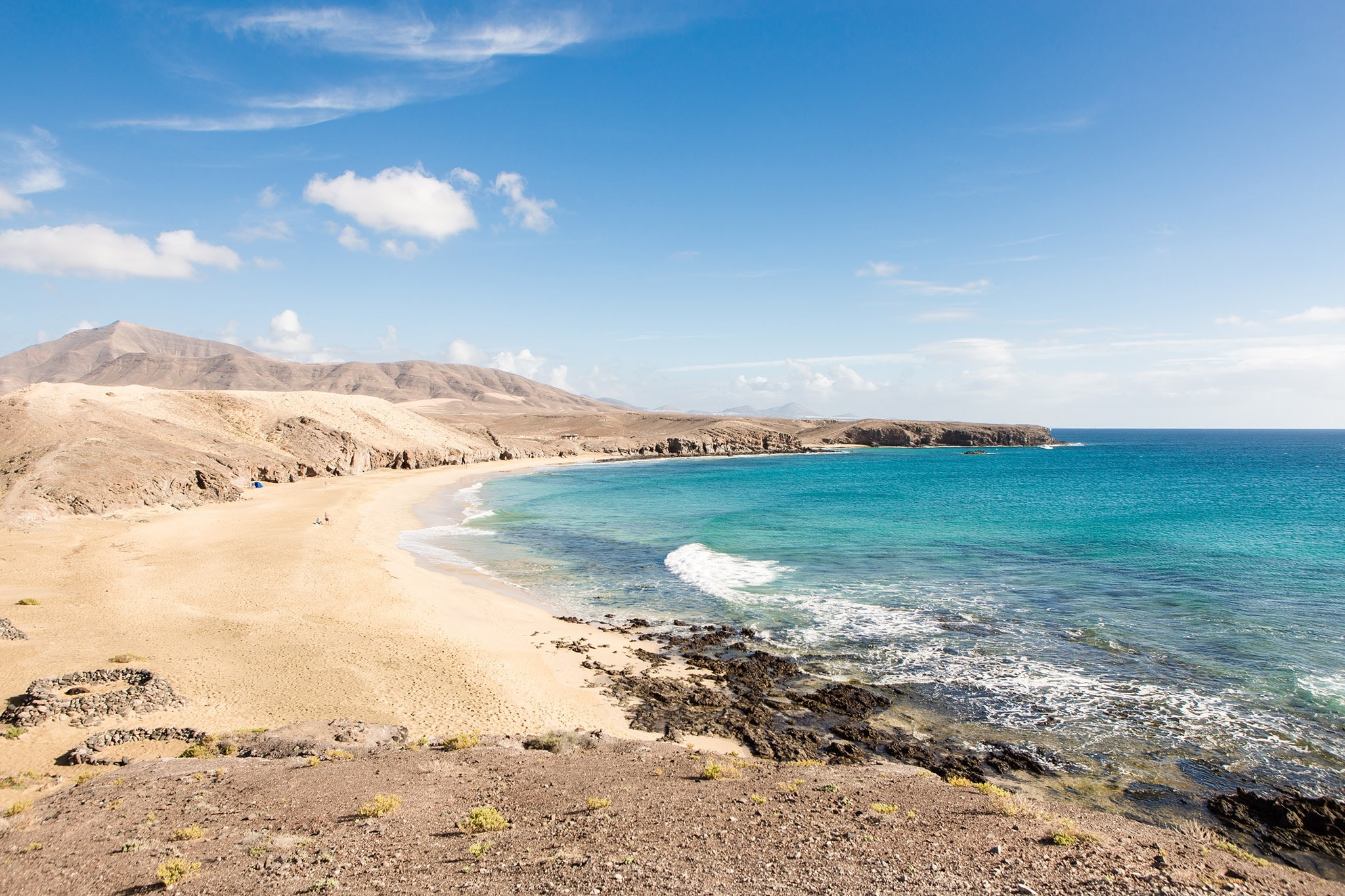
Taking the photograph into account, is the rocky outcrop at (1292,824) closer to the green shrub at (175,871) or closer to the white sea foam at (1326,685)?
the white sea foam at (1326,685)

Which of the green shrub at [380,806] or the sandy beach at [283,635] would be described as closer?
the green shrub at [380,806]

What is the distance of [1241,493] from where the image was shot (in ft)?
175

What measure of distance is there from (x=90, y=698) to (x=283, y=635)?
5.05 metres

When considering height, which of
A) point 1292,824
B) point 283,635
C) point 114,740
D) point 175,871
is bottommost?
point 1292,824

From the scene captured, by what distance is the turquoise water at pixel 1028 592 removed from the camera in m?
13.8

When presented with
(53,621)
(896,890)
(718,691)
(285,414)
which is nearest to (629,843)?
(896,890)

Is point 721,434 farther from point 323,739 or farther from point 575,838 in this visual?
point 575,838

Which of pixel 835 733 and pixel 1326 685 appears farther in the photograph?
pixel 1326 685

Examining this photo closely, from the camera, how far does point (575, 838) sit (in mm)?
8500

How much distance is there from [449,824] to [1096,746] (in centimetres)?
1295

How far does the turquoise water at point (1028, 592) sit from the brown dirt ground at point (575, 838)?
4341 millimetres

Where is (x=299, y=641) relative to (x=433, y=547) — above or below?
above

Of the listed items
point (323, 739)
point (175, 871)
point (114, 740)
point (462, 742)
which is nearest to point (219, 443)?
point (114, 740)

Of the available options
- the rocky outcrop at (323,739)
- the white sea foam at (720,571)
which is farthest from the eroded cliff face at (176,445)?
the white sea foam at (720,571)
